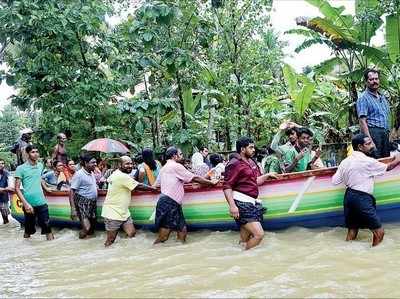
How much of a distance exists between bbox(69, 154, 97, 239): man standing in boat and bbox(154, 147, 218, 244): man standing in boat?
1577 millimetres

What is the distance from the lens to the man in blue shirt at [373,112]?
5891 mm

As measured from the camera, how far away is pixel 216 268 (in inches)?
191

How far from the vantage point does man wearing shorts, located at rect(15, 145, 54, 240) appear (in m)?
7.16

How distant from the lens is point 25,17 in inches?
370

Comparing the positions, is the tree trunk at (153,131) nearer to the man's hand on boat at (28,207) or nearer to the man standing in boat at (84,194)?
the man standing in boat at (84,194)

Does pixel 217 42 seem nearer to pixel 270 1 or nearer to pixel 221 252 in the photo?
pixel 270 1

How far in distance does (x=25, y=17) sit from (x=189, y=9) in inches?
124

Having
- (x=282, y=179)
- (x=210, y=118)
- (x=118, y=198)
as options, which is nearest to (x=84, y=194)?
(x=118, y=198)

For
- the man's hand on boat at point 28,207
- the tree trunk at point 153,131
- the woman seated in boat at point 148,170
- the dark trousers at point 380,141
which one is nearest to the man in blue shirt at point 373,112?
the dark trousers at point 380,141

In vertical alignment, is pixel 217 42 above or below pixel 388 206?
above

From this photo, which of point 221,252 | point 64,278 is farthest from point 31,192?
point 221,252

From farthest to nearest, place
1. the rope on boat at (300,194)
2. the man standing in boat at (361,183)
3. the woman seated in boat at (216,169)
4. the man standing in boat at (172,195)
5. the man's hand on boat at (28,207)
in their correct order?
the woman seated in boat at (216,169), the man's hand on boat at (28,207), the man standing in boat at (172,195), the rope on boat at (300,194), the man standing in boat at (361,183)

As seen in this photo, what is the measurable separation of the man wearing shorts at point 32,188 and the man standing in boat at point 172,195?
6.85 feet

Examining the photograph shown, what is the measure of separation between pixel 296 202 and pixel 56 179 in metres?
5.13
